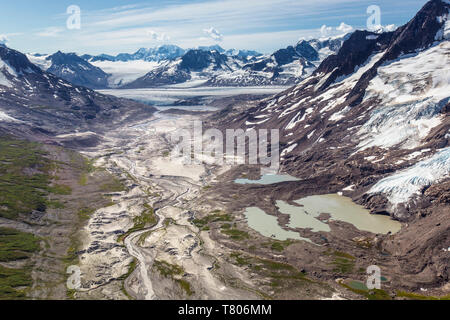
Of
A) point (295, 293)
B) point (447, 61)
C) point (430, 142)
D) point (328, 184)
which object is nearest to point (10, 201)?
point (295, 293)

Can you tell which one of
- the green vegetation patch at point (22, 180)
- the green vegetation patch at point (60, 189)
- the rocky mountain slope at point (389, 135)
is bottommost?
the green vegetation patch at point (60, 189)

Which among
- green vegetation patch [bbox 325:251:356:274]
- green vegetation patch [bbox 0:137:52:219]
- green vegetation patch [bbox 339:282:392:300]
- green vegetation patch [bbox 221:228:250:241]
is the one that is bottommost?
green vegetation patch [bbox 339:282:392:300]

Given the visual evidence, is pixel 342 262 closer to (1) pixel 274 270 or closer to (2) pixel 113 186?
(1) pixel 274 270

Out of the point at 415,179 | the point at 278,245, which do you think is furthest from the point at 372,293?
the point at 415,179

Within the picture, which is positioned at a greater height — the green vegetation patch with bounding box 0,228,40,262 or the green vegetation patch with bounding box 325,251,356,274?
the green vegetation patch with bounding box 0,228,40,262

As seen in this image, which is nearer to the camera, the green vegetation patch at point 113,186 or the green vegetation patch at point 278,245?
the green vegetation patch at point 278,245

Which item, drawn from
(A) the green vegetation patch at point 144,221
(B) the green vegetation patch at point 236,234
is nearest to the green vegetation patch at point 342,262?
(B) the green vegetation patch at point 236,234

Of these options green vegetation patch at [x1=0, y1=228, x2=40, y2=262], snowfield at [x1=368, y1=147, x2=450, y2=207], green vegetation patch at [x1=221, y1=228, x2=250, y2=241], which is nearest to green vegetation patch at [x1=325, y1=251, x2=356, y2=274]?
green vegetation patch at [x1=221, y1=228, x2=250, y2=241]

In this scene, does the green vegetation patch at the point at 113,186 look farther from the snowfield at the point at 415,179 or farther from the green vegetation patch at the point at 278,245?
the snowfield at the point at 415,179

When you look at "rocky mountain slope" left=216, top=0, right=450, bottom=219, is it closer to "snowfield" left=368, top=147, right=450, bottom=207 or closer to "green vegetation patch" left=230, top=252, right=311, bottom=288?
"snowfield" left=368, top=147, right=450, bottom=207

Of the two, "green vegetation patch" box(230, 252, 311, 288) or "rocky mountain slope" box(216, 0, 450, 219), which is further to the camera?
"rocky mountain slope" box(216, 0, 450, 219)

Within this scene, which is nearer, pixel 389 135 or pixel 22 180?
pixel 22 180
